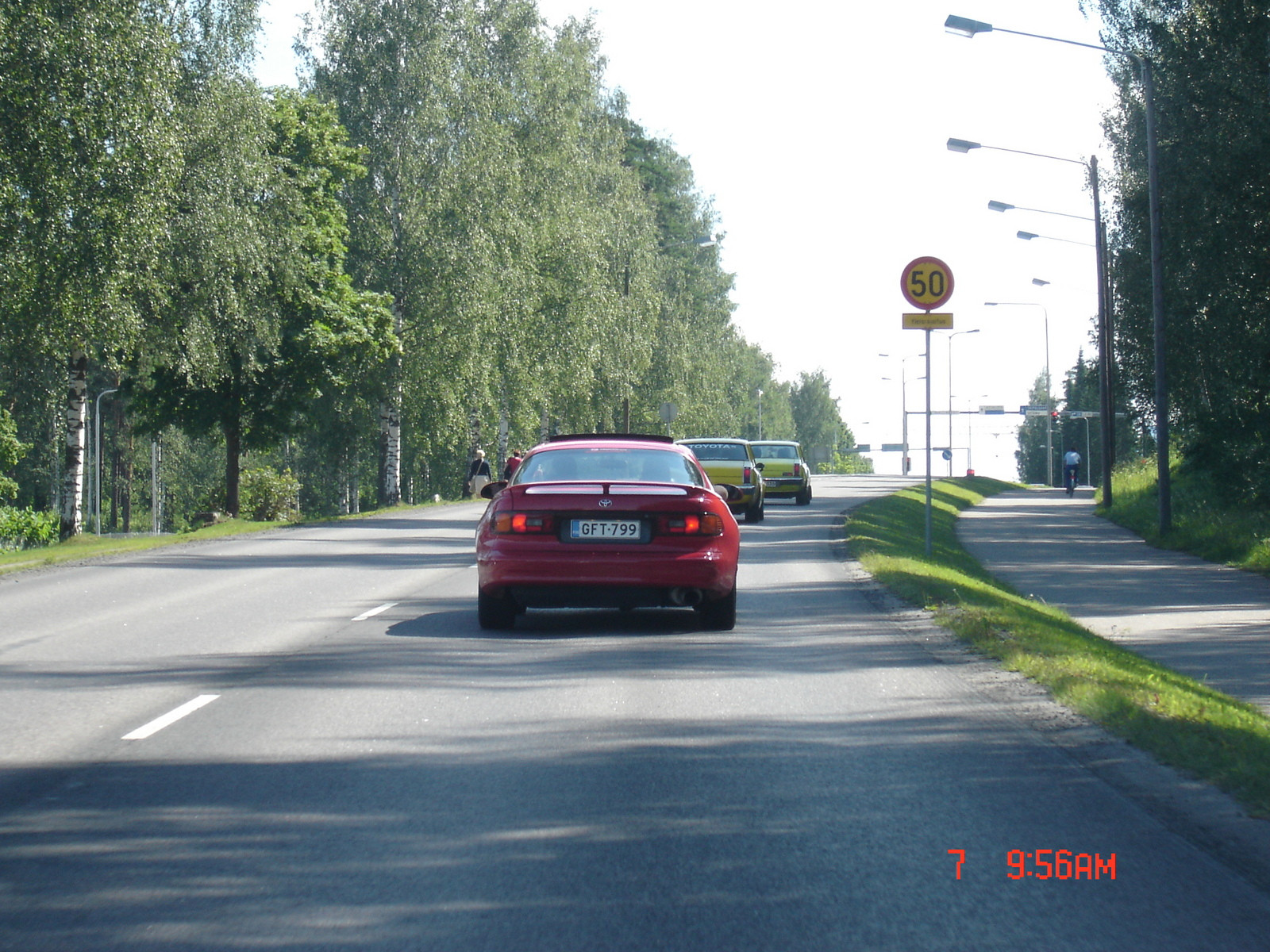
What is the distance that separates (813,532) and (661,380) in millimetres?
37701

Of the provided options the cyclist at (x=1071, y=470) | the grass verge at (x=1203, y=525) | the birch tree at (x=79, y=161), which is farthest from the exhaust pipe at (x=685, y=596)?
the cyclist at (x=1071, y=470)

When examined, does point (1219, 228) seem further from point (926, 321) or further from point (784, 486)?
point (784, 486)

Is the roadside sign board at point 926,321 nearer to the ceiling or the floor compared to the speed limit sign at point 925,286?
nearer to the floor

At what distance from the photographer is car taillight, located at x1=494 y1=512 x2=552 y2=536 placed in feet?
37.1

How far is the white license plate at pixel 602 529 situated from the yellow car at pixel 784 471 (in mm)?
27860

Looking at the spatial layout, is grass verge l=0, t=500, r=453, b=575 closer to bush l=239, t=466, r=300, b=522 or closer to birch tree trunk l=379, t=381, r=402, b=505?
birch tree trunk l=379, t=381, r=402, b=505

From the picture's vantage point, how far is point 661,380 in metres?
64.0

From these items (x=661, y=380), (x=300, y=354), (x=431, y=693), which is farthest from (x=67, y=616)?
(x=661, y=380)

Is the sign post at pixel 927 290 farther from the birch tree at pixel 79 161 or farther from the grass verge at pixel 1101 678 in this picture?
the birch tree at pixel 79 161

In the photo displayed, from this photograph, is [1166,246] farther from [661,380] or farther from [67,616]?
[661,380]

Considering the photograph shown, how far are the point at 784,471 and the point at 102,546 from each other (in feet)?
63.9

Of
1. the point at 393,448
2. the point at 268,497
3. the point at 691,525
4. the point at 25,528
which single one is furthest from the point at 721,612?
the point at 25,528

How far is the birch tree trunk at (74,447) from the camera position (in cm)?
3198

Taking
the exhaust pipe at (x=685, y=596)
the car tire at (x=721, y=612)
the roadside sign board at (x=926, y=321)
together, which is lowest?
the car tire at (x=721, y=612)
